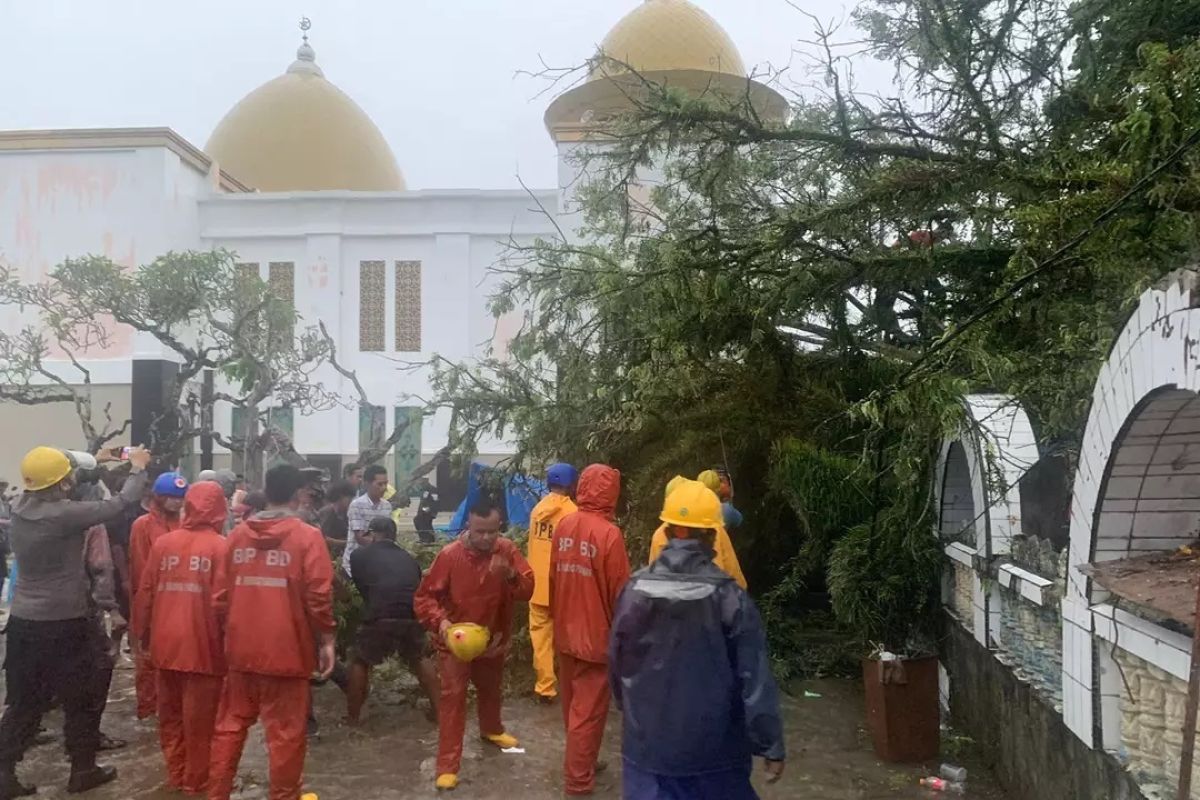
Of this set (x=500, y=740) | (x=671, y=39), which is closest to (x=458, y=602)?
(x=500, y=740)

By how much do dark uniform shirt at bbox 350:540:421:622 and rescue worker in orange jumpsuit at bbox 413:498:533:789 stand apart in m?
0.90

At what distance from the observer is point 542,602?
730 cm

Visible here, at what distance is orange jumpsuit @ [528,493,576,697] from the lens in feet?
23.6

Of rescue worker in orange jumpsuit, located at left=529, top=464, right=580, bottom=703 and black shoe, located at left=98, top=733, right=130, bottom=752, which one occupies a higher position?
rescue worker in orange jumpsuit, located at left=529, top=464, right=580, bottom=703

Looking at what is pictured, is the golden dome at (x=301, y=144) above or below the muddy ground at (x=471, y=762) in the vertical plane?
above

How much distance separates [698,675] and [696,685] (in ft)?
0.12

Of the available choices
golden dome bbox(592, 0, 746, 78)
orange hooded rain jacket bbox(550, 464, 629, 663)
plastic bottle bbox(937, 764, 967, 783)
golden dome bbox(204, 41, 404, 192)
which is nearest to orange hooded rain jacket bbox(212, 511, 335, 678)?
orange hooded rain jacket bbox(550, 464, 629, 663)

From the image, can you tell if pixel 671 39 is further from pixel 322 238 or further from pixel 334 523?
pixel 334 523

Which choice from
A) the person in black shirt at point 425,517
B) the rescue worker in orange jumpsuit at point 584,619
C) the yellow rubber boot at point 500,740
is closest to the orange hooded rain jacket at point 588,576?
the rescue worker in orange jumpsuit at point 584,619

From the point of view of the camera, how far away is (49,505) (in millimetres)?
5145

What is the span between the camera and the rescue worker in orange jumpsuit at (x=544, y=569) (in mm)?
7129

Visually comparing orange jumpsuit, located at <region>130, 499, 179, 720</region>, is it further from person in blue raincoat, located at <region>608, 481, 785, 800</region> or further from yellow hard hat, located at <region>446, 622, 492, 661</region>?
person in blue raincoat, located at <region>608, 481, 785, 800</region>

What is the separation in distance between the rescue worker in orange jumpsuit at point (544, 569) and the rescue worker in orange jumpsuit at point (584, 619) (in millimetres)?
1589

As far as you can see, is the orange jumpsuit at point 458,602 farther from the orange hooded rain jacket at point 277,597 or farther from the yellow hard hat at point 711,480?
the yellow hard hat at point 711,480
